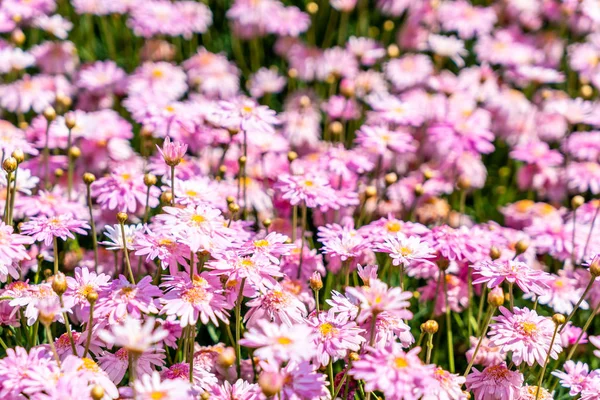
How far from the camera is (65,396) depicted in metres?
1.49

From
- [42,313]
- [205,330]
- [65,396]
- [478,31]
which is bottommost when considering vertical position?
[205,330]

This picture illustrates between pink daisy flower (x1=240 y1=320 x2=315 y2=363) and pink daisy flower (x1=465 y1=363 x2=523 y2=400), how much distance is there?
550 mm

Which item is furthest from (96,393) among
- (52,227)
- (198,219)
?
(52,227)

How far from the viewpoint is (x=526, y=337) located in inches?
73.6

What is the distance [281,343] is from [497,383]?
65 cm

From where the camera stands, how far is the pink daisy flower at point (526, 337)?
72.8 inches

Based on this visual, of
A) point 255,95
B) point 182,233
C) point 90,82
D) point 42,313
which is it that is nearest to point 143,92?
point 90,82

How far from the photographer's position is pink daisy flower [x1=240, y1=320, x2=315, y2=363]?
1.51 m

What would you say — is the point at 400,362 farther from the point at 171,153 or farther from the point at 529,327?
the point at 171,153

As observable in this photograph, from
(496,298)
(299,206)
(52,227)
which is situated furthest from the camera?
(299,206)

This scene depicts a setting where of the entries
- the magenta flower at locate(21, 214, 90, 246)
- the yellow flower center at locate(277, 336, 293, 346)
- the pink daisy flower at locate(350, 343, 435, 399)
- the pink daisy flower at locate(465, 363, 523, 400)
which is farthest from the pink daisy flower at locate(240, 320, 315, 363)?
the magenta flower at locate(21, 214, 90, 246)

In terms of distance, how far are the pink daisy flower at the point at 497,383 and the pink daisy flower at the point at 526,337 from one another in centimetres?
4

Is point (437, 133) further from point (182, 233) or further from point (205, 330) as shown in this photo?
point (182, 233)

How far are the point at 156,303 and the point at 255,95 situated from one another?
6.37 feet
